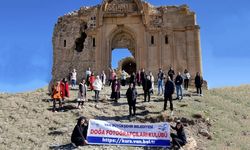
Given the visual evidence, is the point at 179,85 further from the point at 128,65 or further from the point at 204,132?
the point at 128,65

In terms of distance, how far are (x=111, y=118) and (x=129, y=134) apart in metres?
3.10

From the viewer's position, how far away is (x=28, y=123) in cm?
2044

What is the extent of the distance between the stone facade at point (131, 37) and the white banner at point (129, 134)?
18819 mm

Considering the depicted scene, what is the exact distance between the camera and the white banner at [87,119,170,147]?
18.0 m

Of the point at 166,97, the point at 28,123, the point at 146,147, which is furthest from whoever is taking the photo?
the point at 166,97

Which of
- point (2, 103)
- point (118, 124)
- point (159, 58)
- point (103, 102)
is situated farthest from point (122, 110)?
point (159, 58)

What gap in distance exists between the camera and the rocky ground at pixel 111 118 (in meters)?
18.8

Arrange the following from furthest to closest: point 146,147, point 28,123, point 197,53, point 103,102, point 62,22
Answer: point 62,22, point 197,53, point 103,102, point 28,123, point 146,147

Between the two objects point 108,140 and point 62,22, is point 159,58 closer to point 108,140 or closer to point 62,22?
point 62,22

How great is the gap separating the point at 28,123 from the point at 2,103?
3763 millimetres

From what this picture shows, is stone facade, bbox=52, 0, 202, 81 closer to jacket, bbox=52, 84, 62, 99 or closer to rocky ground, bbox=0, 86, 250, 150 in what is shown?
rocky ground, bbox=0, 86, 250, 150

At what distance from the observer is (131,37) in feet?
128

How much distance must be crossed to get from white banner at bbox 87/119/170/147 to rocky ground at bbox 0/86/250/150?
436 mm

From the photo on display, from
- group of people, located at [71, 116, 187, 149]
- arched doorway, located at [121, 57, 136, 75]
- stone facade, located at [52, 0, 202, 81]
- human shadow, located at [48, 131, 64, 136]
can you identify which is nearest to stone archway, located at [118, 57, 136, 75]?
arched doorway, located at [121, 57, 136, 75]
